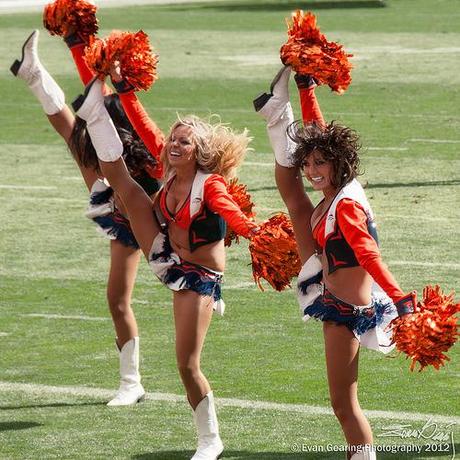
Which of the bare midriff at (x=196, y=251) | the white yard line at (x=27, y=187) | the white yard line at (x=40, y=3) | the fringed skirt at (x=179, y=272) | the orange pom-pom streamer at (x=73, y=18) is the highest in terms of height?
the orange pom-pom streamer at (x=73, y=18)

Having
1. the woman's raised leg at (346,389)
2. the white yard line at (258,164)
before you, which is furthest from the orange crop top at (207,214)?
the white yard line at (258,164)

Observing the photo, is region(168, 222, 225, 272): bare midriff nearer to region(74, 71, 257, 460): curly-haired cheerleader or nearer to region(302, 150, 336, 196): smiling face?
region(74, 71, 257, 460): curly-haired cheerleader

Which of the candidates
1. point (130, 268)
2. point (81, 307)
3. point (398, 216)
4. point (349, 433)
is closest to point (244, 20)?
point (398, 216)

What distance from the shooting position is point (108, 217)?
7711mm

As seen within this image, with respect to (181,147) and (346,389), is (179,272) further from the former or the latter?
(346,389)

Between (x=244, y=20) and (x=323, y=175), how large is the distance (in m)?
25.6

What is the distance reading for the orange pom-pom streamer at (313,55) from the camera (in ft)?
20.2

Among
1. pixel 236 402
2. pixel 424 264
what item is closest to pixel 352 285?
pixel 236 402

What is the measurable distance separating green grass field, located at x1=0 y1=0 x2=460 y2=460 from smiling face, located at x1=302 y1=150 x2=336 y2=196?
1.39 meters

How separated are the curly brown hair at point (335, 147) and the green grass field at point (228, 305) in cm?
144

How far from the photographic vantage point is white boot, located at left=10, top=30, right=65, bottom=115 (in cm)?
765

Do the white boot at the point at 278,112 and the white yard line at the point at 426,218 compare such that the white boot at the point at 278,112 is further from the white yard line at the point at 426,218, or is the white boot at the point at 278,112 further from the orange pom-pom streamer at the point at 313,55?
the white yard line at the point at 426,218

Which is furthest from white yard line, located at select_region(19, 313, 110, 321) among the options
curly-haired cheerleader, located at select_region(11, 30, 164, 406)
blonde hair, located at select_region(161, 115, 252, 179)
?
blonde hair, located at select_region(161, 115, 252, 179)

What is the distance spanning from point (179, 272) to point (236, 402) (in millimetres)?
1314
